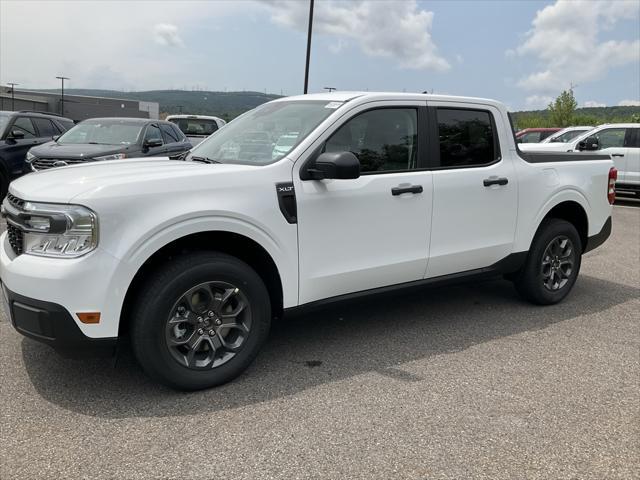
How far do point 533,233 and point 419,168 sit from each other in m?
1.47

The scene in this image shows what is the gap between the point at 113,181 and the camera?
10.0 feet

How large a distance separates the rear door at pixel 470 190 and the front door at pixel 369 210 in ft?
0.49

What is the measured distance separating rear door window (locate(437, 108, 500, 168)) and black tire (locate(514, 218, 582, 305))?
3.12ft

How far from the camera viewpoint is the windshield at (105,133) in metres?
9.48

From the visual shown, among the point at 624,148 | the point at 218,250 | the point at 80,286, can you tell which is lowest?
the point at 80,286

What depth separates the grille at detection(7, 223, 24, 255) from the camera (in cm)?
319

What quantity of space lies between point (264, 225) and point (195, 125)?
1386 cm

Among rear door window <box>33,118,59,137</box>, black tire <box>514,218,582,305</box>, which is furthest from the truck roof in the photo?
rear door window <box>33,118,59,137</box>

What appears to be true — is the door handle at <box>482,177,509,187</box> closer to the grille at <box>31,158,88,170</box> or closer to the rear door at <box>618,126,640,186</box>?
the grille at <box>31,158,88,170</box>

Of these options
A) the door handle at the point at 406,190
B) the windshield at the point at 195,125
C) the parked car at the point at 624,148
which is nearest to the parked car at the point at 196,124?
the windshield at the point at 195,125

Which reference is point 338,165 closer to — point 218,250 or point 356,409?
point 218,250

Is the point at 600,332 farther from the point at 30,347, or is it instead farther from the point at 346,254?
the point at 30,347

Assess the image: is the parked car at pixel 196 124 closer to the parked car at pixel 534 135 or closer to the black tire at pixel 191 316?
the parked car at pixel 534 135

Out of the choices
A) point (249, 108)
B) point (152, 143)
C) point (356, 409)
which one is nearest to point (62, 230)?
point (356, 409)
